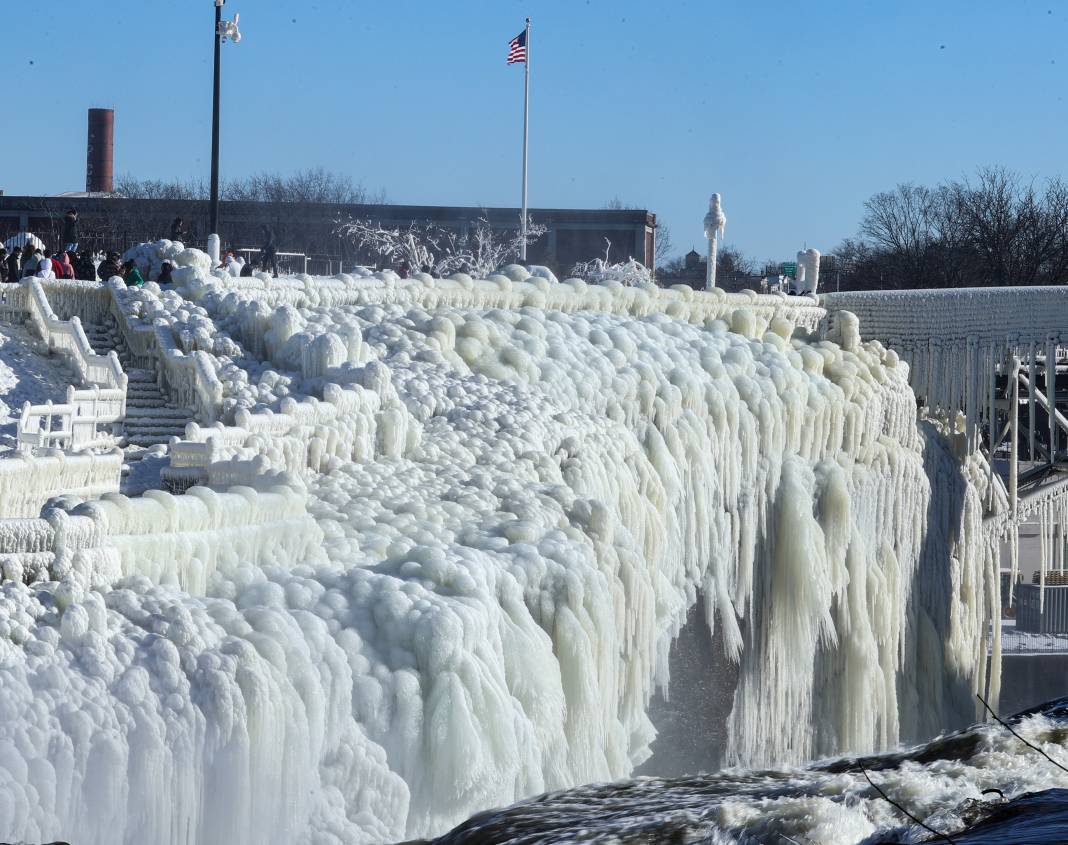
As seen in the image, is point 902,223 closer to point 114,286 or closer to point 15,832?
point 114,286

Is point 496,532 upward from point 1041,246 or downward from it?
downward

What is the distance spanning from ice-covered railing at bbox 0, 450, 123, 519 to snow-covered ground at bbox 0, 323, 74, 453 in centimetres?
188

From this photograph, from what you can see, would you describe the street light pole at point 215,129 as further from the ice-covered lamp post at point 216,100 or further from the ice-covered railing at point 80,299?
the ice-covered railing at point 80,299

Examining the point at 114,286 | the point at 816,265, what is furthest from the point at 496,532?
the point at 816,265

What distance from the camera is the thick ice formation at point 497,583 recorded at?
30.6 ft

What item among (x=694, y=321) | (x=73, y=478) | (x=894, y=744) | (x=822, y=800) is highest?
(x=694, y=321)

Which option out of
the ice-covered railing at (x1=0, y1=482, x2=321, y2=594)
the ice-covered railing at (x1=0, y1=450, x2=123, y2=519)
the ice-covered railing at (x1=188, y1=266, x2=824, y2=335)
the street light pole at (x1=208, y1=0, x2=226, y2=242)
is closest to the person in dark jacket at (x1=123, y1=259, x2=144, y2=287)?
the ice-covered railing at (x1=188, y1=266, x2=824, y2=335)

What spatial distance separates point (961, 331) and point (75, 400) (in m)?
12.0

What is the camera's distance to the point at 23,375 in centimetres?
1478

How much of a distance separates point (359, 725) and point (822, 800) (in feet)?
14.4

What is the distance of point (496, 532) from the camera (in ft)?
41.8

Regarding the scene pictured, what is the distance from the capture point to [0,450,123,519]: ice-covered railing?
1085 centimetres

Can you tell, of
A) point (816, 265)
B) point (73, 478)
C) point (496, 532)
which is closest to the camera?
point (73, 478)

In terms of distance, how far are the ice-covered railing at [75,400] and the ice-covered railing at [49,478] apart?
0.60 metres
